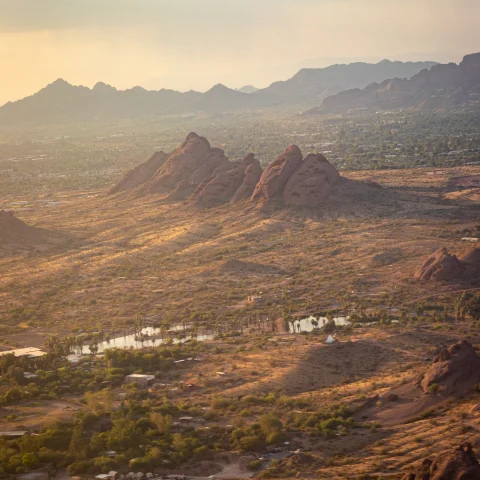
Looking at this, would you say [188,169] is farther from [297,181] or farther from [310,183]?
[310,183]

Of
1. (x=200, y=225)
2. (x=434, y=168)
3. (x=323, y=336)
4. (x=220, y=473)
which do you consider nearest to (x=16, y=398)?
(x=220, y=473)

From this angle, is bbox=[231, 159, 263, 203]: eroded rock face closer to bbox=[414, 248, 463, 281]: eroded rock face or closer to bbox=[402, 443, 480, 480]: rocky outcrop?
bbox=[414, 248, 463, 281]: eroded rock face

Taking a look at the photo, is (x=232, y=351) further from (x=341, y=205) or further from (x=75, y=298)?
(x=341, y=205)

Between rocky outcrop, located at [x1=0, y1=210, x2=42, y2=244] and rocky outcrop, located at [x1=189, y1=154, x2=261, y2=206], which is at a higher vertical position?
rocky outcrop, located at [x1=189, y1=154, x2=261, y2=206]

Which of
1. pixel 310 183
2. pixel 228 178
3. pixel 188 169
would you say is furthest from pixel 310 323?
pixel 188 169

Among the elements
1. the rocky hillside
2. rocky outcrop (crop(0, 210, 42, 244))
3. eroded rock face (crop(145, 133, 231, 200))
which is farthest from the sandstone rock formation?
eroded rock face (crop(145, 133, 231, 200))

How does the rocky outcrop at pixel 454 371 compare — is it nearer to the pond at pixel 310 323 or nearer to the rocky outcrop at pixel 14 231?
the pond at pixel 310 323

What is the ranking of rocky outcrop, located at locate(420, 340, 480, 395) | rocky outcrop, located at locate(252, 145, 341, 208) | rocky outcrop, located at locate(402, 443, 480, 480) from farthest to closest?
rocky outcrop, located at locate(252, 145, 341, 208) < rocky outcrop, located at locate(420, 340, 480, 395) < rocky outcrop, located at locate(402, 443, 480, 480)
